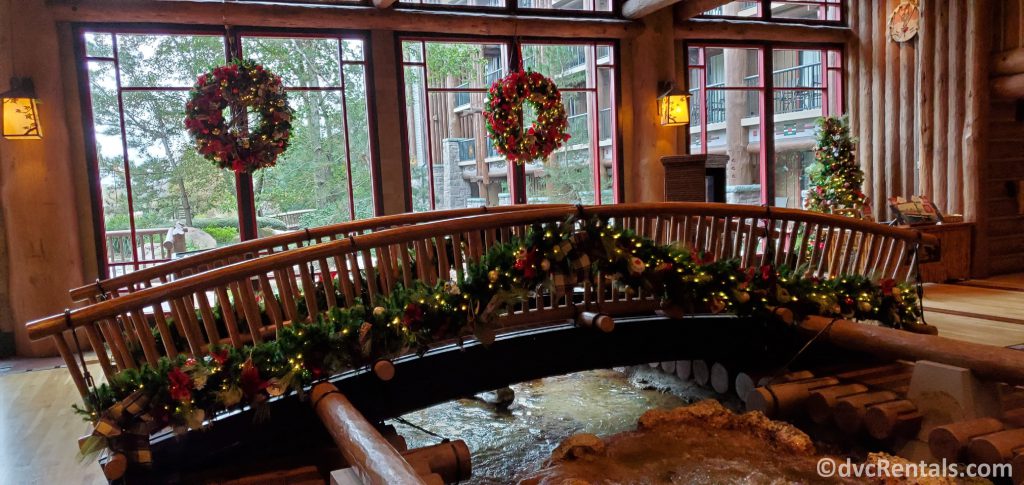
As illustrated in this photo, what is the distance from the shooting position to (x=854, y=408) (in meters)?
3.81

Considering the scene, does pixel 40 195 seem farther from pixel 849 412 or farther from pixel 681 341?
pixel 849 412

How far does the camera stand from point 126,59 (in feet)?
21.9

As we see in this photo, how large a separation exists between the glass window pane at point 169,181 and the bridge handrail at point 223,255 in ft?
Answer: 8.00

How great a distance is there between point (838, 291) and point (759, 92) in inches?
222

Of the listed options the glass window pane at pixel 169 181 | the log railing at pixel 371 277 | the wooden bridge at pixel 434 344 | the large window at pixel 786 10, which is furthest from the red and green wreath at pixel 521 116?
the large window at pixel 786 10

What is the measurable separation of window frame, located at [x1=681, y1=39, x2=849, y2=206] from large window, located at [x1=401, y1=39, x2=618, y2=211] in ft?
4.04

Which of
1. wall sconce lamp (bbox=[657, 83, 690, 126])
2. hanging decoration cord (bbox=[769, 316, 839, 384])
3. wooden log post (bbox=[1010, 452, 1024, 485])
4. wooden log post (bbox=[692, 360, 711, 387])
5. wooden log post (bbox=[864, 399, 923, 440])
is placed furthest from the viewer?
wall sconce lamp (bbox=[657, 83, 690, 126])

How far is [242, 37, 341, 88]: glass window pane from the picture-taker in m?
7.16

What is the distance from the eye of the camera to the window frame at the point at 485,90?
7715mm

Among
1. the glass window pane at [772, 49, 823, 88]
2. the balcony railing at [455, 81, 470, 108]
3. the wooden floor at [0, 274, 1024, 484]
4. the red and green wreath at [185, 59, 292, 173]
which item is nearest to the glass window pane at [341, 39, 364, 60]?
the balcony railing at [455, 81, 470, 108]

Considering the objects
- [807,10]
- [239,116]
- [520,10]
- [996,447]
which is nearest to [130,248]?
[239,116]

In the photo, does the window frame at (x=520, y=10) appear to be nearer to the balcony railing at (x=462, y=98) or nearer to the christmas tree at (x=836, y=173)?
the balcony railing at (x=462, y=98)

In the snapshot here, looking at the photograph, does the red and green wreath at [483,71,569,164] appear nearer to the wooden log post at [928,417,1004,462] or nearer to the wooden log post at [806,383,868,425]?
the wooden log post at [806,383,868,425]

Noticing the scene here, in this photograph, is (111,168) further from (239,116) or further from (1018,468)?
(1018,468)
